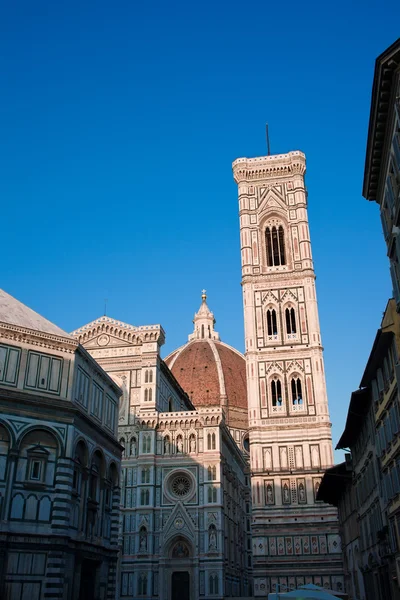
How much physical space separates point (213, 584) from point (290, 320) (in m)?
21.8

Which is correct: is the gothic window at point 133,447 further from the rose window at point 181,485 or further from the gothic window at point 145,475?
the rose window at point 181,485

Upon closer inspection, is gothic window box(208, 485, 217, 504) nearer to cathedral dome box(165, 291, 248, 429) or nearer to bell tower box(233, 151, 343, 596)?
bell tower box(233, 151, 343, 596)

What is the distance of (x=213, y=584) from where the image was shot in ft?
147

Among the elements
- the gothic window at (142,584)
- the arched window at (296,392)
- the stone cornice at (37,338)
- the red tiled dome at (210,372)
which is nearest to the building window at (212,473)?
the arched window at (296,392)

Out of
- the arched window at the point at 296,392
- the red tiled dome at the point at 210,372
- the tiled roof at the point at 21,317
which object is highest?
the red tiled dome at the point at 210,372

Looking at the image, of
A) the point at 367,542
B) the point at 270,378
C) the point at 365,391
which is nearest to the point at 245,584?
the point at 270,378

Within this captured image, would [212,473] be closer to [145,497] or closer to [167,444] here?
[167,444]

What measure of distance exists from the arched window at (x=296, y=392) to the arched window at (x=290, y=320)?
429 centimetres

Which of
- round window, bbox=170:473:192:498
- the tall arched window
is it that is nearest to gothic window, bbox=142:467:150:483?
round window, bbox=170:473:192:498

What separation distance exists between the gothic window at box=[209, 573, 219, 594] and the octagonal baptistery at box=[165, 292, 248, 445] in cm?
4125

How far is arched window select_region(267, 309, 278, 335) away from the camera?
53.1 meters

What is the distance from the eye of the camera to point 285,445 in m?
48.8

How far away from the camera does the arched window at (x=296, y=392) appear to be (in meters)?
50.5

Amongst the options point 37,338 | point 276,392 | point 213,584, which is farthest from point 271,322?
point 37,338
